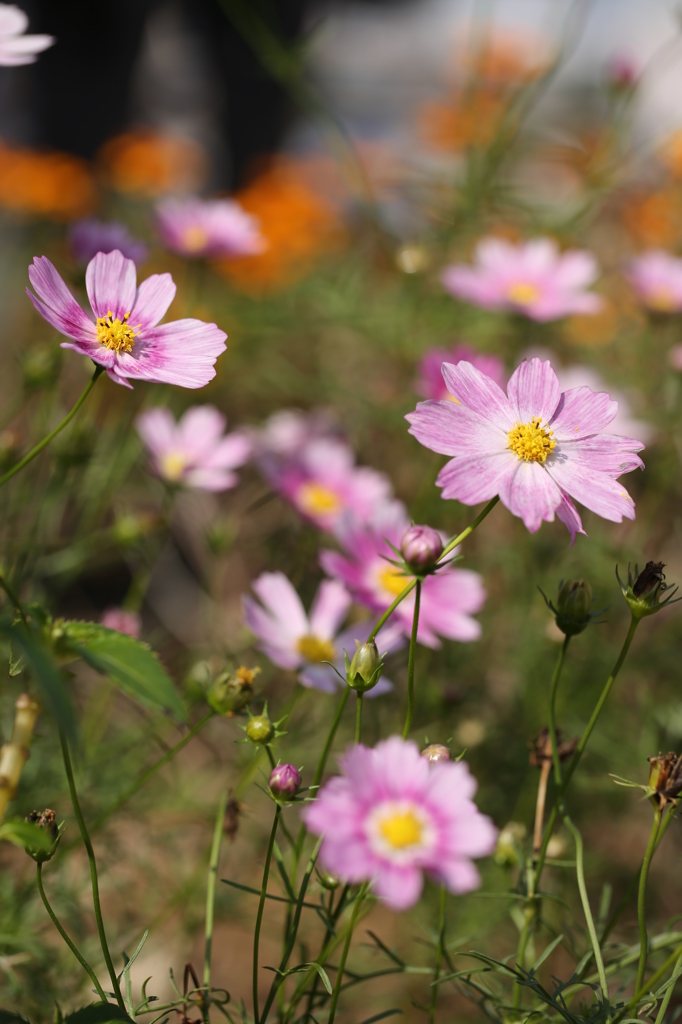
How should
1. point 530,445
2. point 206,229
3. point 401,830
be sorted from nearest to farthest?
point 401,830
point 530,445
point 206,229

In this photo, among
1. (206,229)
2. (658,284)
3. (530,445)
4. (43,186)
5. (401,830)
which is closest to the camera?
(401,830)

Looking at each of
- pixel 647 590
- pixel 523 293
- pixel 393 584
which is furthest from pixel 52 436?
pixel 523 293

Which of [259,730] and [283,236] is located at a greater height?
[283,236]

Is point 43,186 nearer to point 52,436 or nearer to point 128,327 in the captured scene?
point 128,327

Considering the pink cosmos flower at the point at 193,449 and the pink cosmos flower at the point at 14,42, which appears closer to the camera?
the pink cosmos flower at the point at 14,42

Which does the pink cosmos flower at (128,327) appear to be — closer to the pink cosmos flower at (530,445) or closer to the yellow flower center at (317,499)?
the pink cosmos flower at (530,445)

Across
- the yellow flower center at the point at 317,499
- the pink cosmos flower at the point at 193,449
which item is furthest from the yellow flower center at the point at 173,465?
the yellow flower center at the point at 317,499

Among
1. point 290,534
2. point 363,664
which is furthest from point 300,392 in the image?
point 363,664
